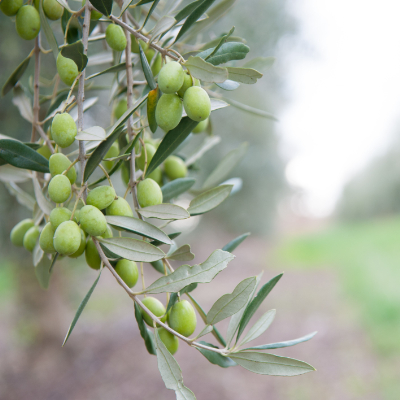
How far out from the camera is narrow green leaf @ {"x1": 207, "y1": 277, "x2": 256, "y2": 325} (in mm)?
381

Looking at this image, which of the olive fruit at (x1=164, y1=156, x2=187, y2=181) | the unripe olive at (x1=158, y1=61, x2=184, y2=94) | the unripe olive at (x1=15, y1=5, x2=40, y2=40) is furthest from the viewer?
the olive fruit at (x1=164, y1=156, x2=187, y2=181)

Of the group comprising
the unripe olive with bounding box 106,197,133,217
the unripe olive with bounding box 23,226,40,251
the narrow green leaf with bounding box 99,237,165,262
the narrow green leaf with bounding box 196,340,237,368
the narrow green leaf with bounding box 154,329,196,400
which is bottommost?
the unripe olive with bounding box 23,226,40,251

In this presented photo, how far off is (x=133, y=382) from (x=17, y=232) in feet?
7.28

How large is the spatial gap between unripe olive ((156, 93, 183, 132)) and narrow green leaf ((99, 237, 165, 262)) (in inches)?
5.2

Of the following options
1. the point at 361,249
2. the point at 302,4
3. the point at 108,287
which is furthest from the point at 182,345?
the point at 361,249

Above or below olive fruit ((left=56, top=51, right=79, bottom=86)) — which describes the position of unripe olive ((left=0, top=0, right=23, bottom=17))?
above

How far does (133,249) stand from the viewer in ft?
1.25

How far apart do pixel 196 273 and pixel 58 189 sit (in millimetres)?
174

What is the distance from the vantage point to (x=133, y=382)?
7.91 ft

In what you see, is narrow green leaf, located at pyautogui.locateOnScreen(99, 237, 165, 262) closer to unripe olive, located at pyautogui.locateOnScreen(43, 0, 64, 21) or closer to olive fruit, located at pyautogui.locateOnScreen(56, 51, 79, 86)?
olive fruit, located at pyautogui.locateOnScreen(56, 51, 79, 86)

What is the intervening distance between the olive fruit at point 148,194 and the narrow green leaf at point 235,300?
138 mm

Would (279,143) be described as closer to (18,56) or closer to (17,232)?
(18,56)

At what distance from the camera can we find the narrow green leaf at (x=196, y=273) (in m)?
0.36

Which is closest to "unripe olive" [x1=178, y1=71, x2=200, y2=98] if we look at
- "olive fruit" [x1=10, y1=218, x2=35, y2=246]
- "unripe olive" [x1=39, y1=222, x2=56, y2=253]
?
"unripe olive" [x1=39, y1=222, x2=56, y2=253]
